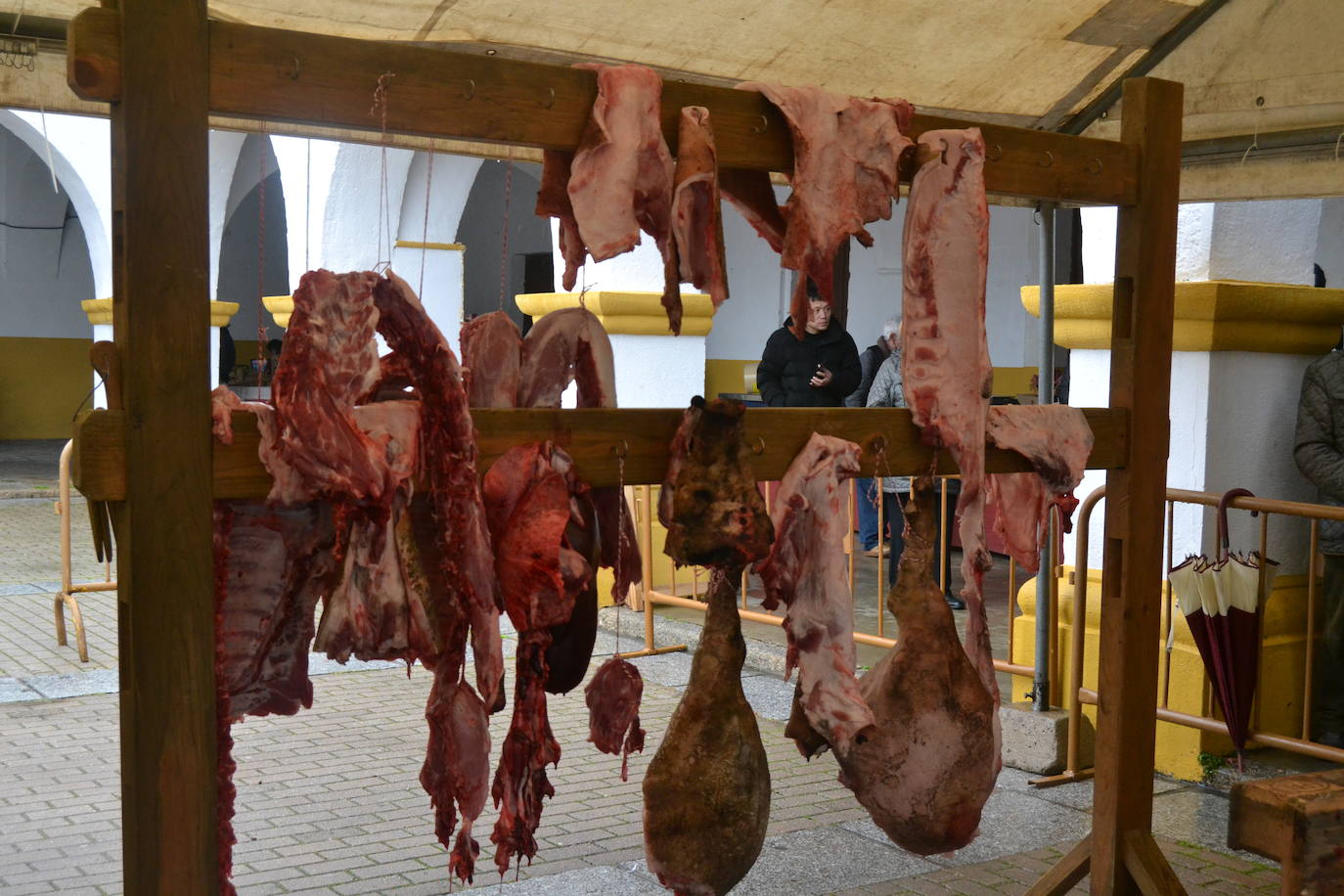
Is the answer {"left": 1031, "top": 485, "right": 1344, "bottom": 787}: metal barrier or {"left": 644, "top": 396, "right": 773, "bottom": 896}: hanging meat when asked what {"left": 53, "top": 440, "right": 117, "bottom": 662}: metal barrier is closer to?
{"left": 1031, "top": 485, "right": 1344, "bottom": 787}: metal barrier

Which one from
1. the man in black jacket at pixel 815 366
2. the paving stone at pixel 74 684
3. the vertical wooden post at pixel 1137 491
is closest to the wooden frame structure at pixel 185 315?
the vertical wooden post at pixel 1137 491

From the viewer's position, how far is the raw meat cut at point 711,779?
2689 mm

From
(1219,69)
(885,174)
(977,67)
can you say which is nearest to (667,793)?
(885,174)

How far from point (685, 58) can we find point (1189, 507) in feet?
9.16

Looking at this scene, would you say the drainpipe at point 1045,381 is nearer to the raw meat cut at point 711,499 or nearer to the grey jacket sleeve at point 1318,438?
the grey jacket sleeve at point 1318,438

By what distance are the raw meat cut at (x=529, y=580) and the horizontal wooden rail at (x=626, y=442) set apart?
0.05m

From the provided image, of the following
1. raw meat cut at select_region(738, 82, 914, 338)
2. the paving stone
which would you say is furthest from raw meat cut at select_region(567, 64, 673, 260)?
the paving stone

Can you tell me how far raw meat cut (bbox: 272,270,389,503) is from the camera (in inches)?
87.7

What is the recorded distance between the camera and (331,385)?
2283mm

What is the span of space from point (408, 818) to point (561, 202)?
119 inches

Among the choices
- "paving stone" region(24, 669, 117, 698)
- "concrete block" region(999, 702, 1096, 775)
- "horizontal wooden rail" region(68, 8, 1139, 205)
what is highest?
"horizontal wooden rail" region(68, 8, 1139, 205)

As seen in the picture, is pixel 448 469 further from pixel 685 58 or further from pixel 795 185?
pixel 685 58

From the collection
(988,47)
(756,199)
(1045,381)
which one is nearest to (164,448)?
(756,199)

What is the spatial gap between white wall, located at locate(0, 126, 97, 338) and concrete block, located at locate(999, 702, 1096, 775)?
63.9 ft
